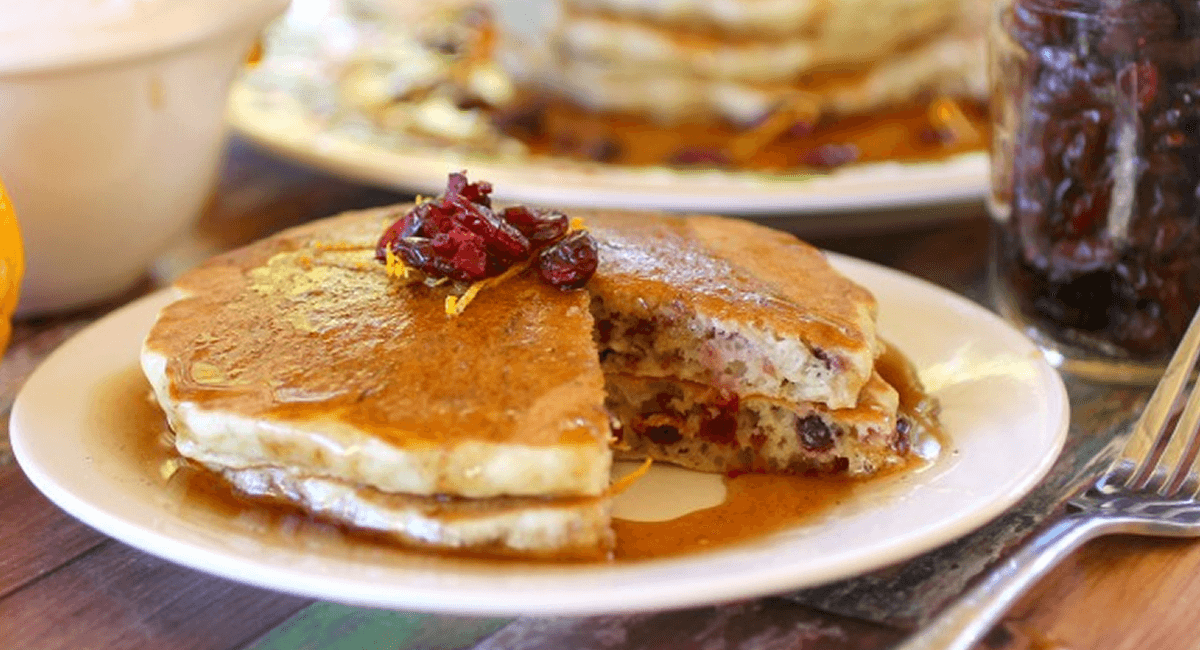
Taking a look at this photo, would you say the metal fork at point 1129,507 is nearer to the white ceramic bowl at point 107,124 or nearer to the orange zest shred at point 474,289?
the orange zest shred at point 474,289

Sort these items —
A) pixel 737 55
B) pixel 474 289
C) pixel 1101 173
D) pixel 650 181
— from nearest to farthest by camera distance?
1. pixel 474 289
2. pixel 1101 173
3. pixel 650 181
4. pixel 737 55

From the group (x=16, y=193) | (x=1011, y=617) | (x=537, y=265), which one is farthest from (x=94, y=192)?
(x=1011, y=617)

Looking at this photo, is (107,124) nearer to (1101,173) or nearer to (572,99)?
(572,99)

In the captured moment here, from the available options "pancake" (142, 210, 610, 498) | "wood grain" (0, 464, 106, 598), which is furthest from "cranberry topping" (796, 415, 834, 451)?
"wood grain" (0, 464, 106, 598)

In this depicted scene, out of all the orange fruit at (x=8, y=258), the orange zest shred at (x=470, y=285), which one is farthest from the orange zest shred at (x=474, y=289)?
the orange fruit at (x=8, y=258)

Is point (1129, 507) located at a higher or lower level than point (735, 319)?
lower

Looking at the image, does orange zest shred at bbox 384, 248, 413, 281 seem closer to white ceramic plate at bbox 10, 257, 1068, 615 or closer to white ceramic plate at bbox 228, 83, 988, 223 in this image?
white ceramic plate at bbox 10, 257, 1068, 615

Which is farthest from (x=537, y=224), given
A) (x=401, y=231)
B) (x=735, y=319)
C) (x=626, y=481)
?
(x=626, y=481)

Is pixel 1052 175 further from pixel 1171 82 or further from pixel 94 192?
pixel 94 192
